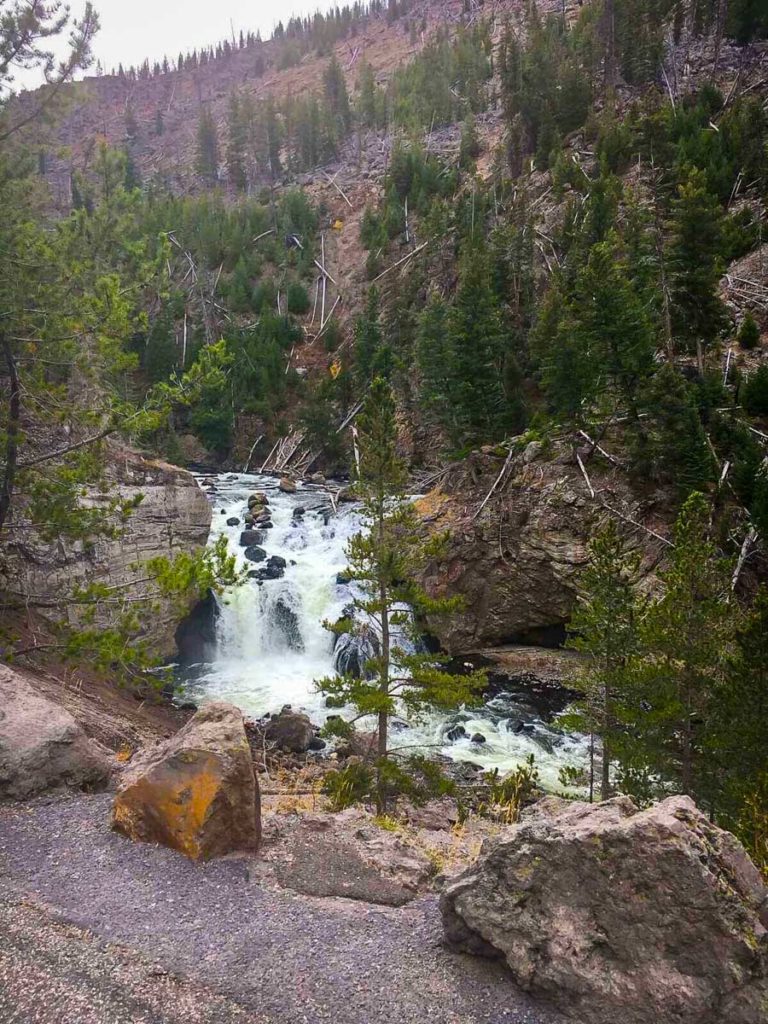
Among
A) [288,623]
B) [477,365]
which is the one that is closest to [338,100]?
[477,365]

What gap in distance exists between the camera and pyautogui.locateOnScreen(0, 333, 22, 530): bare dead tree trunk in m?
8.90

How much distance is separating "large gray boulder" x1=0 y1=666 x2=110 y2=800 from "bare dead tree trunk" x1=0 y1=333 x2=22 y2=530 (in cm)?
262

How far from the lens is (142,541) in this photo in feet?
71.9

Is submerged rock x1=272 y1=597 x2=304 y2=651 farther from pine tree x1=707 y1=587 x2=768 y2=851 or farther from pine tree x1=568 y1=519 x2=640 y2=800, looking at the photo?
pine tree x1=707 y1=587 x2=768 y2=851

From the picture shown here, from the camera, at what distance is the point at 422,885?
658 cm

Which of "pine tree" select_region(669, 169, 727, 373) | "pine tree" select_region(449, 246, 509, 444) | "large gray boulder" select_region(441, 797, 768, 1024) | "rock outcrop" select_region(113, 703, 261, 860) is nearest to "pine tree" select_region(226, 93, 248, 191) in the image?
"pine tree" select_region(449, 246, 509, 444)

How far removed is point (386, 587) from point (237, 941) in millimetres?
7832

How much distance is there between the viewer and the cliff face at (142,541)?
17.7m

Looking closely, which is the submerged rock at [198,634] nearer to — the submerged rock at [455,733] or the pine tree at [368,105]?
the submerged rock at [455,733]

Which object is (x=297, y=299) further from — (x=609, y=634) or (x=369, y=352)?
(x=609, y=634)

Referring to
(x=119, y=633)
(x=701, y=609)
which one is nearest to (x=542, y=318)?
(x=701, y=609)

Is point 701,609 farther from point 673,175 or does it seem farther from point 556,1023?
point 673,175

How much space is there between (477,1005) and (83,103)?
1236cm

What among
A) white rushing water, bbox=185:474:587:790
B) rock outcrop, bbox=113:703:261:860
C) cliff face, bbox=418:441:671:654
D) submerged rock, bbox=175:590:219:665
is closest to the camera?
rock outcrop, bbox=113:703:261:860
